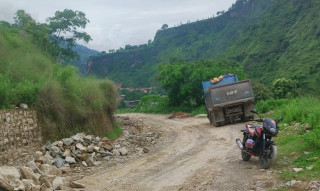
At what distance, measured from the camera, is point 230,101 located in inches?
732

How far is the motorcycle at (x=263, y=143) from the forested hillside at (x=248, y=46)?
36.3 meters

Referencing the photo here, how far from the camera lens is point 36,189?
22.3ft

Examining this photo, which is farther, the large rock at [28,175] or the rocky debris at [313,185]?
the large rock at [28,175]

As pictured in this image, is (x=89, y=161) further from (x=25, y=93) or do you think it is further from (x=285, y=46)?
(x=285, y=46)

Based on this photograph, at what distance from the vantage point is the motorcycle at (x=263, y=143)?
786 cm

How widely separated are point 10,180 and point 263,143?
19.1 ft

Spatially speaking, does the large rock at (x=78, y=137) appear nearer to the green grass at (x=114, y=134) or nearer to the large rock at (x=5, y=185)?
the green grass at (x=114, y=134)

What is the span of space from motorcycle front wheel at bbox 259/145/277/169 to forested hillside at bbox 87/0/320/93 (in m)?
36.9

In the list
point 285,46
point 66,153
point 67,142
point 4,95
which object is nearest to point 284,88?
point 285,46

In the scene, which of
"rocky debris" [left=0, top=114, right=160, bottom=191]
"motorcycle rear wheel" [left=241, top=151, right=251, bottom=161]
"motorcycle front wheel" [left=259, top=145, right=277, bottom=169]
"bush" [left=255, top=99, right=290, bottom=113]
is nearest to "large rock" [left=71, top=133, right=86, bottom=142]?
"rocky debris" [left=0, top=114, right=160, bottom=191]

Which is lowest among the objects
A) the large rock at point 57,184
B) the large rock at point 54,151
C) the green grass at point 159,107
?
the green grass at point 159,107

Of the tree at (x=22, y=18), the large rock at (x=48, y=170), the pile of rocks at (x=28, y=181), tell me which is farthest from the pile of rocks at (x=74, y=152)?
the tree at (x=22, y=18)

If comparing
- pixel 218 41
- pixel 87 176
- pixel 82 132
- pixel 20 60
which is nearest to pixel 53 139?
pixel 82 132

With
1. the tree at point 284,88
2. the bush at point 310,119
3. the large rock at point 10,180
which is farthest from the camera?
the tree at point 284,88
